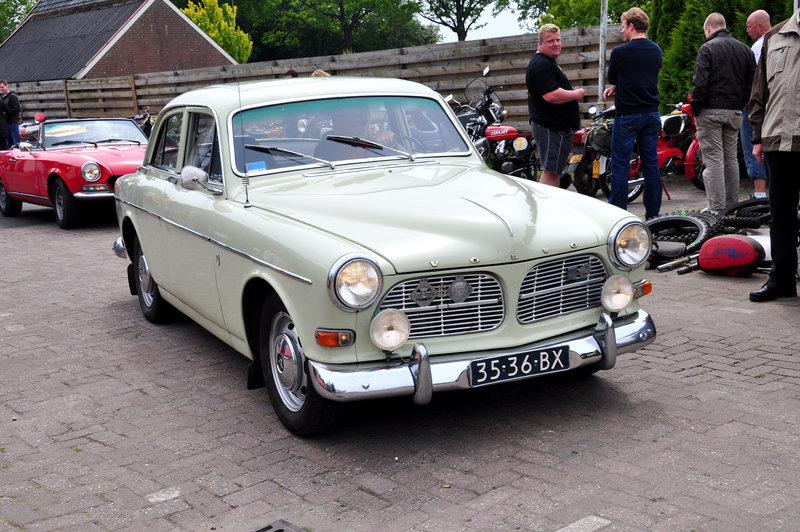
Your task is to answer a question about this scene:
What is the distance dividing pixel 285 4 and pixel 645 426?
234 feet

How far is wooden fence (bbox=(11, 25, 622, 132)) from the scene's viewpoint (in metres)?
13.8

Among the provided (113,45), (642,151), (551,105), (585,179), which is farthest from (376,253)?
(113,45)

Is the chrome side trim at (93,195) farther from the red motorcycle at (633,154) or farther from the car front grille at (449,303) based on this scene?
the car front grille at (449,303)

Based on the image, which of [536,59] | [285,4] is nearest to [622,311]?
[536,59]

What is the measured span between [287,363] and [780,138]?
12.7 ft

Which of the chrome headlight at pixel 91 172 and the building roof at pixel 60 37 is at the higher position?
the building roof at pixel 60 37

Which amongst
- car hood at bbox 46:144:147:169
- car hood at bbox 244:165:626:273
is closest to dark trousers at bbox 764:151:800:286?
car hood at bbox 244:165:626:273

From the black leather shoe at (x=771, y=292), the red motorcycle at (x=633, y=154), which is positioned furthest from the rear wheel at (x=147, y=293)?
the red motorcycle at (x=633, y=154)

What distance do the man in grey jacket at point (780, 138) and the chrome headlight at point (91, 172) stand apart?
27.8 feet

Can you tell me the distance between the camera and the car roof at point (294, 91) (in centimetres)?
522

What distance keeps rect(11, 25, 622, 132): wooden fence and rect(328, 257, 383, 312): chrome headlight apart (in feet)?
35.2

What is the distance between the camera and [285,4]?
7119 cm

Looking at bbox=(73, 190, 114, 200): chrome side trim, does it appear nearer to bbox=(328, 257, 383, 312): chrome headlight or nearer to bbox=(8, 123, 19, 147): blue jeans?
bbox=(328, 257, 383, 312): chrome headlight

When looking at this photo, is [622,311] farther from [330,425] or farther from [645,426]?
[330,425]
